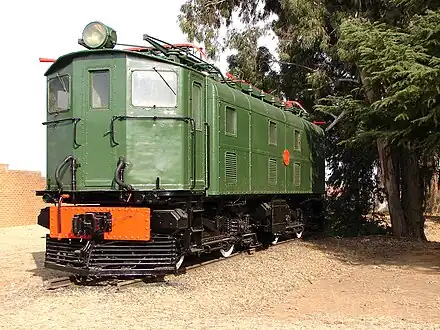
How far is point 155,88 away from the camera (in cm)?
926

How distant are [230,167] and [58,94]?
3.41m

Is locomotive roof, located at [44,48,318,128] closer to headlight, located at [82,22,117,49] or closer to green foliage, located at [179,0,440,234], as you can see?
headlight, located at [82,22,117,49]

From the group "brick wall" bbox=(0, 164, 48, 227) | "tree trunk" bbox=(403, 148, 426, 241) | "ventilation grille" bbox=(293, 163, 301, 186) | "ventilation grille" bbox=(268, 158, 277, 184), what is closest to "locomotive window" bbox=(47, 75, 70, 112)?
"ventilation grille" bbox=(268, 158, 277, 184)

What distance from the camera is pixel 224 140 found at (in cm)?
1079

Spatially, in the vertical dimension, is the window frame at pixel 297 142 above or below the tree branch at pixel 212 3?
below

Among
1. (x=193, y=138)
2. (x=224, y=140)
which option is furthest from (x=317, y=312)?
(x=224, y=140)

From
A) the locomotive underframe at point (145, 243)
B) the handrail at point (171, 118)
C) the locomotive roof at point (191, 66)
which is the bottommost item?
the locomotive underframe at point (145, 243)

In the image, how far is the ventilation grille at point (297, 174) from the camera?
1501cm

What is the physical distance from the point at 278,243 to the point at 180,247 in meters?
5.90

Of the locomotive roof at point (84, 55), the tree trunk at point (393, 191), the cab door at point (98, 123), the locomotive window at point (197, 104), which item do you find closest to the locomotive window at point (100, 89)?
the cab door at point (98, 123)

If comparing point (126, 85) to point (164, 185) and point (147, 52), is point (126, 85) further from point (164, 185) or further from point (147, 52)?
point (164, 185)

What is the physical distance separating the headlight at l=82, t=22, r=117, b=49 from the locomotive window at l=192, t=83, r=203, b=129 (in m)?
1.55

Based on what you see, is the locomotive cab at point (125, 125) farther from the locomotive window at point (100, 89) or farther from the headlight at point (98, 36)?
the headlight at point (98, 36)

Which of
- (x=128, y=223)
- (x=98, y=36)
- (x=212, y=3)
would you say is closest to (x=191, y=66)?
(x=98, y=36)
